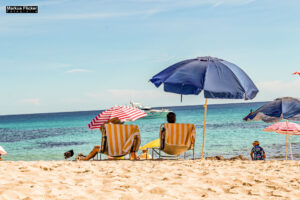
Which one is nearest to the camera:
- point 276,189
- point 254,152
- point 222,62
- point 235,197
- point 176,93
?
point 235,197

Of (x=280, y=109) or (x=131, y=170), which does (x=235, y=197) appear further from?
(x=280, y=109)

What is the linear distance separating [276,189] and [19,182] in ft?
11.2

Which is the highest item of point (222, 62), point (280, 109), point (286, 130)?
point (222, 62)

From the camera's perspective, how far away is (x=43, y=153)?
1998cm

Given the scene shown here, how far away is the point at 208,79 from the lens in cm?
650

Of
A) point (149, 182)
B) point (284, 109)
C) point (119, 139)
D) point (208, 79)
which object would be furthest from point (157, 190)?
point (284, 109)

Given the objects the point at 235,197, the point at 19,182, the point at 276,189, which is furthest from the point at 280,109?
the point at 19,182

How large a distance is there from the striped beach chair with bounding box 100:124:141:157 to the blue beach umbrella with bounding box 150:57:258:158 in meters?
1.30

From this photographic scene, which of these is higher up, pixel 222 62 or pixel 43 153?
pixel 222 62

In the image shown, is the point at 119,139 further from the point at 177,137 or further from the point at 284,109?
the point at 284,109

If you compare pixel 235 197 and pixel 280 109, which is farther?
pixel 280 109

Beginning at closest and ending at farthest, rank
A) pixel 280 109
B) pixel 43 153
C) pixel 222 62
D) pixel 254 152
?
1. pixel 222 62
2. pixel 280 109
3. pixel 254 152
4. pixel 43 153

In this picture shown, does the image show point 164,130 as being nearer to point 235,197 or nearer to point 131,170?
point 131,170

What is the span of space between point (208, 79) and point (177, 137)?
62.9 inches
